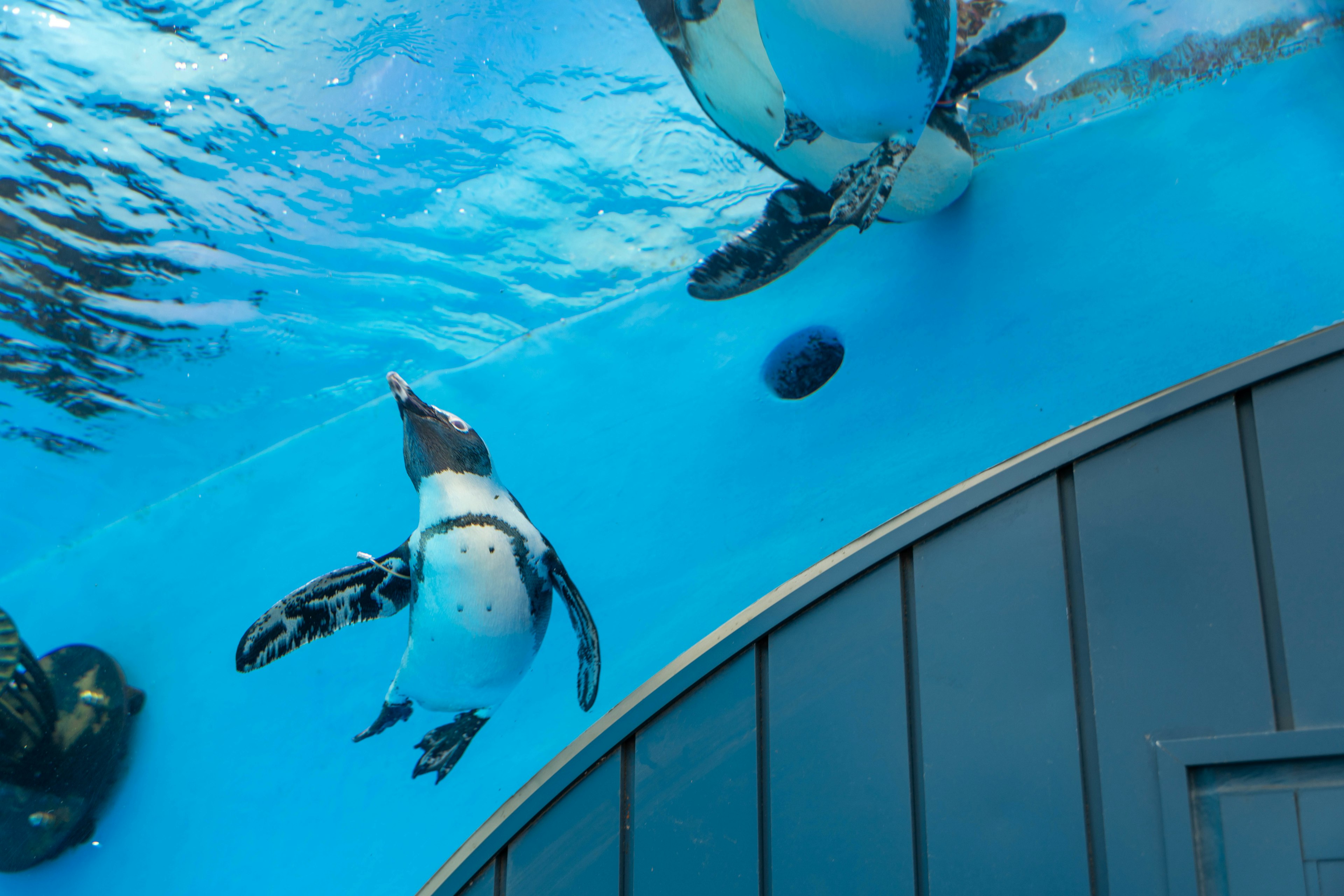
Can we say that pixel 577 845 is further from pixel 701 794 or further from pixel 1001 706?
pixel 1001 706

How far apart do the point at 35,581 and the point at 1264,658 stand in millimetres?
2942

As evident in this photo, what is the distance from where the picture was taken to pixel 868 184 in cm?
150

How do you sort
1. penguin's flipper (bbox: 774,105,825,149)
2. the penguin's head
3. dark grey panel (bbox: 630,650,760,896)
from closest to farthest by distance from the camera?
1. dark grey panel (bbox: 630,650,760,896)
2. penguin's flipper (bbox: 774,105,825,149)
3. the penguin's head

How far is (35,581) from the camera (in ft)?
7.40

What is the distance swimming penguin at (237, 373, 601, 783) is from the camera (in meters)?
1.75

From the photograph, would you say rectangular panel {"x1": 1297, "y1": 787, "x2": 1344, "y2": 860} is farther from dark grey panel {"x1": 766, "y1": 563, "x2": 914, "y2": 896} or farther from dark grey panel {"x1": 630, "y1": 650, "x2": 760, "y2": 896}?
dark grey panel {"x1": 630, "y1": 650, "x2": 760, "y2": 896}

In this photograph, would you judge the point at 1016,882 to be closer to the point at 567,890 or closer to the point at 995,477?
the point at 995,477

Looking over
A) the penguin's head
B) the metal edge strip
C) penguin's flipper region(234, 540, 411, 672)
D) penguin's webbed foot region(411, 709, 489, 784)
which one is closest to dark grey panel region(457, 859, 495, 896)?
the metal edge strip

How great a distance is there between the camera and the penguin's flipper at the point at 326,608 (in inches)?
70.3

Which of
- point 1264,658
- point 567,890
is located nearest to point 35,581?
point 567,890

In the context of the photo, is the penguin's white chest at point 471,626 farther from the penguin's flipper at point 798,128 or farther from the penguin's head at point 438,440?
the penguin's flipper at point 798,128

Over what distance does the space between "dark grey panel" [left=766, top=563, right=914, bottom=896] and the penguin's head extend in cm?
100

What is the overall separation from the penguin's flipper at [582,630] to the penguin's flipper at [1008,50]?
1.29 m

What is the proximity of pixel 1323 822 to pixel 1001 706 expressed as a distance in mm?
307
